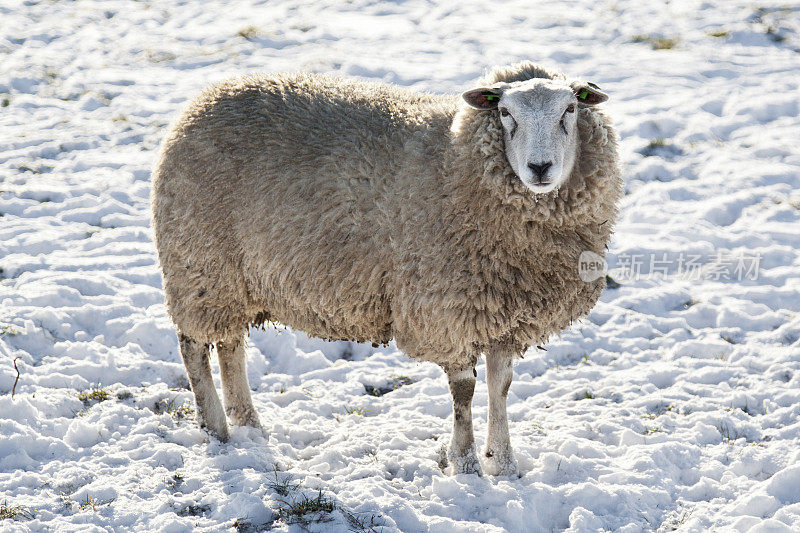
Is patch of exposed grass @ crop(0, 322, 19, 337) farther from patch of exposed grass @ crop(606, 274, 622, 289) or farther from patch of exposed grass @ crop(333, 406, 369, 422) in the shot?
patch of exposed grass @ crop(606, 274, 622, 289)

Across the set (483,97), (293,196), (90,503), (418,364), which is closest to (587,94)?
(483,97)

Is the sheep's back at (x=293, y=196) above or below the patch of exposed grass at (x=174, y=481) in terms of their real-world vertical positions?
above

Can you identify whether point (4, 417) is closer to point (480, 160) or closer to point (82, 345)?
point (82, 345)

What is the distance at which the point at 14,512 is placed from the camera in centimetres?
383

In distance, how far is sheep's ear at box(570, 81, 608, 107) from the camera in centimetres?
399

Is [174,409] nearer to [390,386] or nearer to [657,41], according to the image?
[390,386]

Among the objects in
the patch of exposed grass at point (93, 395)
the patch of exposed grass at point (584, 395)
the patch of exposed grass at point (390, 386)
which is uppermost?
the patch of exposed grass at point (93, 395)

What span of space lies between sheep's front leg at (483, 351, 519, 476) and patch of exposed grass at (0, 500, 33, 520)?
8.14ft

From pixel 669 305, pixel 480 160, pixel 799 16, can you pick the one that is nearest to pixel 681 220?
pixel 669 305

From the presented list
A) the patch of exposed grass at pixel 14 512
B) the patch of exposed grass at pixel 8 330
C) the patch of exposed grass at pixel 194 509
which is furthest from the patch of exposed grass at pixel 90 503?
the patch of exposed grass at pixel 8 330

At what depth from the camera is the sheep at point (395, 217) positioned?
407 cm

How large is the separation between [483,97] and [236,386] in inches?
95.5

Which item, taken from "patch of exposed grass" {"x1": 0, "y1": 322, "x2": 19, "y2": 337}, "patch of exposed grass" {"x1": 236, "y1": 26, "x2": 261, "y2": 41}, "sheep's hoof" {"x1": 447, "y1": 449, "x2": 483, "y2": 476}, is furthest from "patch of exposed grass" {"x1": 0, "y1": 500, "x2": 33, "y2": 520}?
"patch of exposed grass" {"x1": 236, "y1": 26, "x2": 261, "y2": 41}

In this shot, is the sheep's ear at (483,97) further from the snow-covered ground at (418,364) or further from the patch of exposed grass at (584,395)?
the patch of exposed grass at (584,395)
